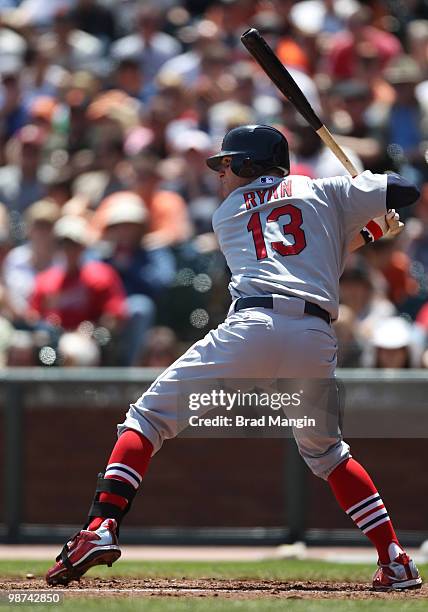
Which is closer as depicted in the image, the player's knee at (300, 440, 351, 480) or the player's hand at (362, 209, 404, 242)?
the player's knee at (300, 440, 351, 480)

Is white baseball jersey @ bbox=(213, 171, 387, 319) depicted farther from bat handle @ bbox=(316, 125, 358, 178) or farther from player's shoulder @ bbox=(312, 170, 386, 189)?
bat handle @ bbox=(316, 125, 358, 178)

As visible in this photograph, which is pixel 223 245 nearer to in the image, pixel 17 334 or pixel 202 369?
pixel 202 369

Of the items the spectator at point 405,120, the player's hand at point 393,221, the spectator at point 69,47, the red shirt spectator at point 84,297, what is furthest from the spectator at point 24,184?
the player's hand at point 393,221

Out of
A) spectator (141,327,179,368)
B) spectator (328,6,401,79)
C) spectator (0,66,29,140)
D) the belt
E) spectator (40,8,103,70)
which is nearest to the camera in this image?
the belt

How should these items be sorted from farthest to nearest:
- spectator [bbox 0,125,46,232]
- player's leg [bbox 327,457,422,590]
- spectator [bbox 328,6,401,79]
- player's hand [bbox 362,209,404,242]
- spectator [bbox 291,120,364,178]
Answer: spectator [bbox 328,6,401,79] < spectator [bbox 0,125,46,232] < spectator [bbox 291,120,364,178] < player's hand [bbox 362,209,404,242] < player's leg [bbox 327,457,422,590]

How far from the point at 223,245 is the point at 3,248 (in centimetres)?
525

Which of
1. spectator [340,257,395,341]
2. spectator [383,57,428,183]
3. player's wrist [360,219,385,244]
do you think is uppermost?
spectator [383,57,428,183]

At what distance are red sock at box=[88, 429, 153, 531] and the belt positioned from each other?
66 centimetres

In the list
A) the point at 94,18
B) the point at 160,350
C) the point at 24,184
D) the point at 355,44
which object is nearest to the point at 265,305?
the point at 160,350

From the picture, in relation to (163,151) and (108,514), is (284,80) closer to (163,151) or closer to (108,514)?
(108,514)

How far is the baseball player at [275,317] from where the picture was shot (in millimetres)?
5078

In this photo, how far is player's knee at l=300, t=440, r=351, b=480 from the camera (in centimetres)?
531

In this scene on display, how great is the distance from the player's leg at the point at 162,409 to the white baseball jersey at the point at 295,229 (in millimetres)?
195

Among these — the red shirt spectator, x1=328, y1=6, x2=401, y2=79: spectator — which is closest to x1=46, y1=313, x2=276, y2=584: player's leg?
the red shirt spectator
